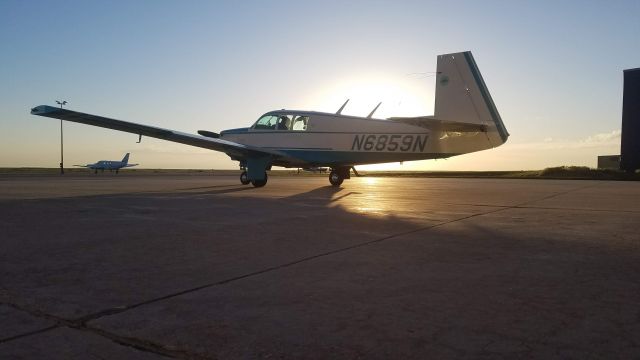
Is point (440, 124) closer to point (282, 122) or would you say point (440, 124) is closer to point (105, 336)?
point (282, 122)

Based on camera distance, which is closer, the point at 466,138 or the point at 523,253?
the point at 523,253

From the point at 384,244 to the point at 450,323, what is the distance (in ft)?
7.85

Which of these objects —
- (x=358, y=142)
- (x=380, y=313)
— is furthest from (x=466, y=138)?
(x=380, y=313)

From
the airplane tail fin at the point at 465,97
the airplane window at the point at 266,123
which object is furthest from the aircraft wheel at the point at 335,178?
the airplane tail fin at the point at 465,97

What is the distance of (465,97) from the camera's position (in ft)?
46.7

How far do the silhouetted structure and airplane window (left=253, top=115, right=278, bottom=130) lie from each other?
103 ft

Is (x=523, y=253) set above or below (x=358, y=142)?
below

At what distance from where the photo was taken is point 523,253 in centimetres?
→ 438

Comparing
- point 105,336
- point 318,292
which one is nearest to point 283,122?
point 318,292

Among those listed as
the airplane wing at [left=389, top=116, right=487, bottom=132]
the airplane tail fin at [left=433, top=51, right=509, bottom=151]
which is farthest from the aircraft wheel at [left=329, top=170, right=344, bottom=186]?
the airplane tail fin at [left=433, top=51, right=509, bottom=151]

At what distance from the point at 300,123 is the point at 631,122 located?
31.2 m

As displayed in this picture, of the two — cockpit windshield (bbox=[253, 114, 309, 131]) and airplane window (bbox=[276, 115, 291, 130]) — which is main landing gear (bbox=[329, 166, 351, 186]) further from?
airplane window (bbox=[276, 115, 291, 130])

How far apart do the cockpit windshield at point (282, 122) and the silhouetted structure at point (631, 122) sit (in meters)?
30.7

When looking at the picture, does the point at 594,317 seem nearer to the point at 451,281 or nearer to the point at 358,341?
the point at 451,281
